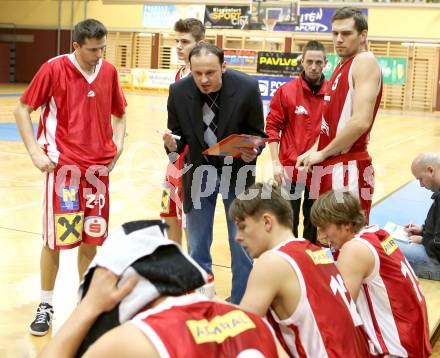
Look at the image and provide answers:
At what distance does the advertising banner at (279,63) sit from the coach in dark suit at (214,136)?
2166cm

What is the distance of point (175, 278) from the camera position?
1621 millimetres

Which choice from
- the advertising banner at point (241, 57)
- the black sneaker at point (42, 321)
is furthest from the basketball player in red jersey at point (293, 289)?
the advertising banner at point (241, 57)

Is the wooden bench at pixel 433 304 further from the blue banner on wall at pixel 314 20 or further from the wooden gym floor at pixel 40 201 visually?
the blue banner on wall at pixel 314 20

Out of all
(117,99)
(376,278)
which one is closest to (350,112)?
(376,278)

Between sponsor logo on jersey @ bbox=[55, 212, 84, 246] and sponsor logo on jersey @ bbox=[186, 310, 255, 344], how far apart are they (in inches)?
103

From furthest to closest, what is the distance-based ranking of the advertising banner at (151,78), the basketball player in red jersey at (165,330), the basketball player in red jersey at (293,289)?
the advertising banner at (151,78), the basketball player in red jersey at (293,289), the basketball player in red jersey at (165,330)

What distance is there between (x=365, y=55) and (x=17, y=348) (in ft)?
9.12

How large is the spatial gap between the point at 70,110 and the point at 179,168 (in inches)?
50.8

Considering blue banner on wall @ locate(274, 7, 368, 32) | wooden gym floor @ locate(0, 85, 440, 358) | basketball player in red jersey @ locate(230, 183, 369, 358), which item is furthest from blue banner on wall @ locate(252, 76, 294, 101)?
basketball player in red jersey @ locate(230, 183, 369, 358)

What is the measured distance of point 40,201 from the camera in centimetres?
817

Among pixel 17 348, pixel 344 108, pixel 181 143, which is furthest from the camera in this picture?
pixel 181 143

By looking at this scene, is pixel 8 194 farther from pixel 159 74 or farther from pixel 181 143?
pixel 159 74

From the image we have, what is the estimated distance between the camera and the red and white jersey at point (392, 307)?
10.9 feet

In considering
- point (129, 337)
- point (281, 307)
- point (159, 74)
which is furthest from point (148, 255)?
point (159, 74)
